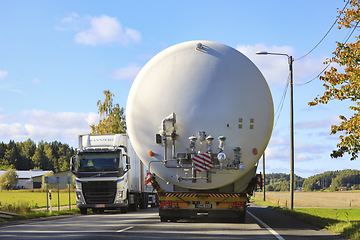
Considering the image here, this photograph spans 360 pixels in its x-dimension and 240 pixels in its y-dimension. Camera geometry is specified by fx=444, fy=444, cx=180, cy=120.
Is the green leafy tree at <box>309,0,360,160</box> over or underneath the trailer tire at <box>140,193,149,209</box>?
over

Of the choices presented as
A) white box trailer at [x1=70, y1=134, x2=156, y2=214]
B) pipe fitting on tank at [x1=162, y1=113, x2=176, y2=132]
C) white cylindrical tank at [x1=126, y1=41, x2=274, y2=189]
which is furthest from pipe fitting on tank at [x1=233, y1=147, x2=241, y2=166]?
white box trailer at [x1=70, y1=134, x2=156, y2=214]

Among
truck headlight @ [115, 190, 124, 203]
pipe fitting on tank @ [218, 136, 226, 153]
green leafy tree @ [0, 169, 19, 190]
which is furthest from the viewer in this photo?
green leafy tree @ [0, 169, 19, 190]

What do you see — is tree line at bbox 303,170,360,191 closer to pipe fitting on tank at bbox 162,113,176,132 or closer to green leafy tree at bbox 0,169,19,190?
green leafy tree at bbox 0,169,19,190

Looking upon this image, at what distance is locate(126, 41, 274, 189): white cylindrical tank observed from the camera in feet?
39.8

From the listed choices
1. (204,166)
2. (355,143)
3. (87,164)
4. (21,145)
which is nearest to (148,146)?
(204,166)

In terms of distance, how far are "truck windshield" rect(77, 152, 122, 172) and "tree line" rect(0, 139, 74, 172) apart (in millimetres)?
134312

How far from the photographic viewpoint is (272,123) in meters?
13.2

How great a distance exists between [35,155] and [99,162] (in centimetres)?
15979

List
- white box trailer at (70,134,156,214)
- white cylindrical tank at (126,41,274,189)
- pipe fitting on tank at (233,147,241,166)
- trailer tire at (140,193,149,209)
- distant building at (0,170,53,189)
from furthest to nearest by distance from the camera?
1. distant building at (0,170,53,189)
2. trailer tire at (140,193,149,209)
3. white box trailer at (70,134,156,214)
4. pipe fitting on tank at (233,147,241,166)
5. white cylindrical tank at (126,41,274,189)

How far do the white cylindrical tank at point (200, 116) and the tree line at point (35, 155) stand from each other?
143 metres

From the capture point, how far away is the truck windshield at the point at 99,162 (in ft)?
66.4

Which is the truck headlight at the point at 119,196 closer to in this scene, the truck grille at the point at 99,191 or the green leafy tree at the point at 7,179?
the truck grille at the point at 99,191

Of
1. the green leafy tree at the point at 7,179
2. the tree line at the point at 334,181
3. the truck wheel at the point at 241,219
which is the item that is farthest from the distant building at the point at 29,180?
the truck wheel at the point at 241,219

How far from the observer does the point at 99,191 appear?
2030 centimetres
